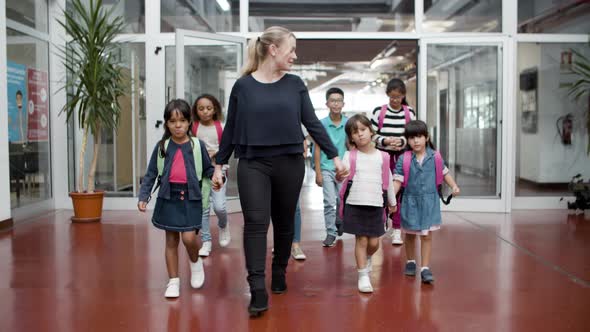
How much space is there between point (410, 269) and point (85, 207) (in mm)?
3902

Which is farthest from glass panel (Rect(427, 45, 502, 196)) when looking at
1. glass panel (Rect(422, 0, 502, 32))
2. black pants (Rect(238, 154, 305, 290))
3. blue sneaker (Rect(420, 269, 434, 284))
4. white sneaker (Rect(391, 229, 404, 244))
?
black pants (Rect(238, 154, 305, 290))

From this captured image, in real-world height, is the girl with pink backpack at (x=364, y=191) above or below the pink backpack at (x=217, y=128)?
below

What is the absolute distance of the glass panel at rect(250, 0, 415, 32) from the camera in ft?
25.7

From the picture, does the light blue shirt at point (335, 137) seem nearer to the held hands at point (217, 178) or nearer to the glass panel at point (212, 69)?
the held hands at point (217, 178)

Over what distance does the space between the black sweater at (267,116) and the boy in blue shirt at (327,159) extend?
144cm

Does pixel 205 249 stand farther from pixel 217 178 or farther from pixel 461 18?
pixel 461 18

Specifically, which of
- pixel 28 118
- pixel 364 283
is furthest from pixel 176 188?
pixel 28 118

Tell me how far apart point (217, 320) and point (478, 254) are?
2499 mm

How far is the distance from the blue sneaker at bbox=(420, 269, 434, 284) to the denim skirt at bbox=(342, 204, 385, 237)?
1.50 feet

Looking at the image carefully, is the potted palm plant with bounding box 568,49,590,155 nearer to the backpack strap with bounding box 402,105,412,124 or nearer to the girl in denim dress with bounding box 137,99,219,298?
the backpack strap with bounding box 402,105,412,124

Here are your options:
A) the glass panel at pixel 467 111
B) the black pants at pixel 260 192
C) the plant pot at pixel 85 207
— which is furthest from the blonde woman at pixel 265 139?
the glass panel at pixel 467 111

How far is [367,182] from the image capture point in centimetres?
375

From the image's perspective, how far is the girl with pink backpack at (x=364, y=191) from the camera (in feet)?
12.3

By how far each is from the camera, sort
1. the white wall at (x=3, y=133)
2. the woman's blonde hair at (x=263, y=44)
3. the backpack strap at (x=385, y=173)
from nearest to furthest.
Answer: the woman's blonde hair at (x=263, y=44)
the backpack strap at (x=385, y=173)
the white wall at (x=3, y=133)
